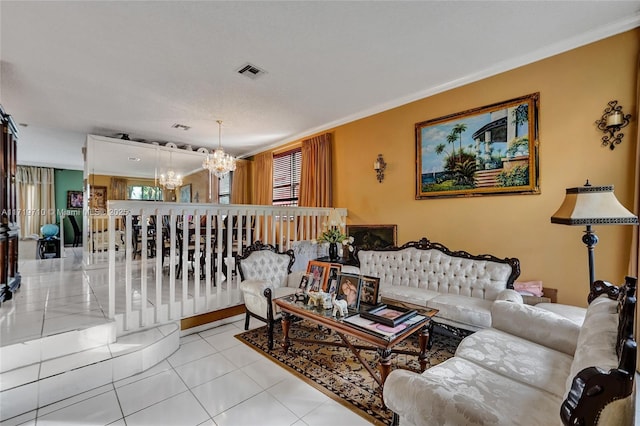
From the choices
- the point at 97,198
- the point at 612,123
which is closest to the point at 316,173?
the point at 612,123

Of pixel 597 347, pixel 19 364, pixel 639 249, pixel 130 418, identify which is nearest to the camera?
pixel 597 347

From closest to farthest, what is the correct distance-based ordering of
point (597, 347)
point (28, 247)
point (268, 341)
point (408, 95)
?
point (597, 347), point (268, 341), point (408, 95), point (28, 247)

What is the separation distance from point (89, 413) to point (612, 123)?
487 centimetres

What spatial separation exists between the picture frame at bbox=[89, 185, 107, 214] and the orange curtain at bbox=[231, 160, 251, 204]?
111 inches

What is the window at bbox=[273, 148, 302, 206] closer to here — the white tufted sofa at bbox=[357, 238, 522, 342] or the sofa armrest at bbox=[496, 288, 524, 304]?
the white tufted sofa at bbox=[357, 238, 522, 342]

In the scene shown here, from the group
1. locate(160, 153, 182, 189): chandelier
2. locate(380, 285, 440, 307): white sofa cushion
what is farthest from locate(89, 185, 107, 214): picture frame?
locate(380, 285, 440, 307): white sofa cushion

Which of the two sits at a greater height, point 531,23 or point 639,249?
point 531,23

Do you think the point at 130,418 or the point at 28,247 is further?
the point at 28,247

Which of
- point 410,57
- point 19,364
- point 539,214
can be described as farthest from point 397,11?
point 19,364

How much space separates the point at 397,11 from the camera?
230 cm

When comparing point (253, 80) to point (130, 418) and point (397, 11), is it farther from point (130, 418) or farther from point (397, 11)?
point (130, 418)

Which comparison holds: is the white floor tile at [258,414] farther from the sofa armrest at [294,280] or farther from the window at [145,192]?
the window at [145,192]

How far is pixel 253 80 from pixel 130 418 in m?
3.51

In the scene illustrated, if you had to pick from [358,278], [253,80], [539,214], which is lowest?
[358,278]
